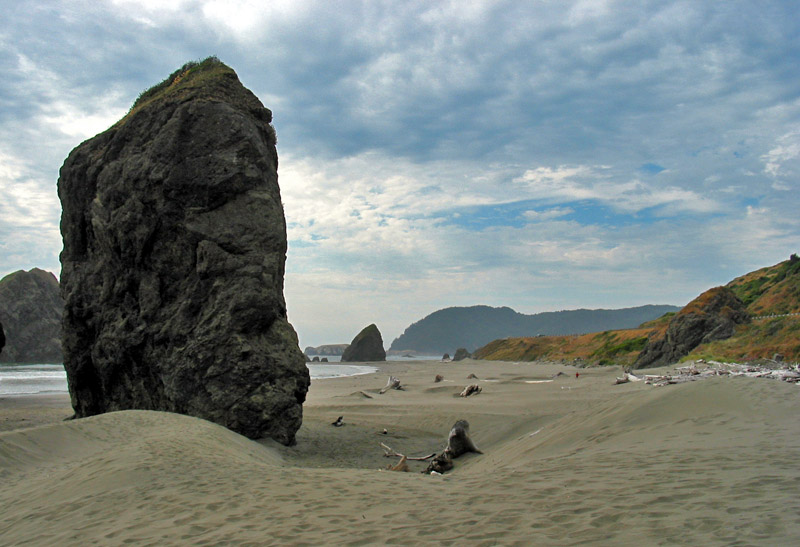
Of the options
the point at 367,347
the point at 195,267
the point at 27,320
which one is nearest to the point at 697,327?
the point at 195,267

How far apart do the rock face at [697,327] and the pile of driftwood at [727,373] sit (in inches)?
395

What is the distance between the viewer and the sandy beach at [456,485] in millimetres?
3725

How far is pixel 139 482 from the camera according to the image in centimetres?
613

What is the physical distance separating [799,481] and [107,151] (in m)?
15.8

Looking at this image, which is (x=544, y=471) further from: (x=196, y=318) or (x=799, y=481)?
(x=196, y=318)

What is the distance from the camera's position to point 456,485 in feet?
18.4

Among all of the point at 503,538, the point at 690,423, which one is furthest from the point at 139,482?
the point at 690,423

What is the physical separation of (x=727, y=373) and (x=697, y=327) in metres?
17.4

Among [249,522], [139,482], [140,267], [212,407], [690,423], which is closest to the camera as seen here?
[249,522]

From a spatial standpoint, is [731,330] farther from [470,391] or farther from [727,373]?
[470,391]

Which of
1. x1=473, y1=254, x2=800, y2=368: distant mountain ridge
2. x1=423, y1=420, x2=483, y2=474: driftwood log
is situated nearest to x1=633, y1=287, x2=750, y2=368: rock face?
x1=473, y1=254, x2=800, y2=368: distant mountain ridge

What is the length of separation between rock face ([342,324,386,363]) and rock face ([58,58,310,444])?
71698mm

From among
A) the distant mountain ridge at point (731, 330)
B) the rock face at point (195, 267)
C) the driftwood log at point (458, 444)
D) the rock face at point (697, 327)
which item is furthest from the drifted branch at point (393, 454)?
the rock face at point (697, 327)

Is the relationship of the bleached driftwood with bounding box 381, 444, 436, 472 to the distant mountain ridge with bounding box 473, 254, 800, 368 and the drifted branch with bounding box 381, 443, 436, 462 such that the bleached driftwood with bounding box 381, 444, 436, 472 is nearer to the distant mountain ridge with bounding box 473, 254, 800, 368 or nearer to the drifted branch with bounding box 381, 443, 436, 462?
the drifted branch with bounding box 381, 443, 436, 462
